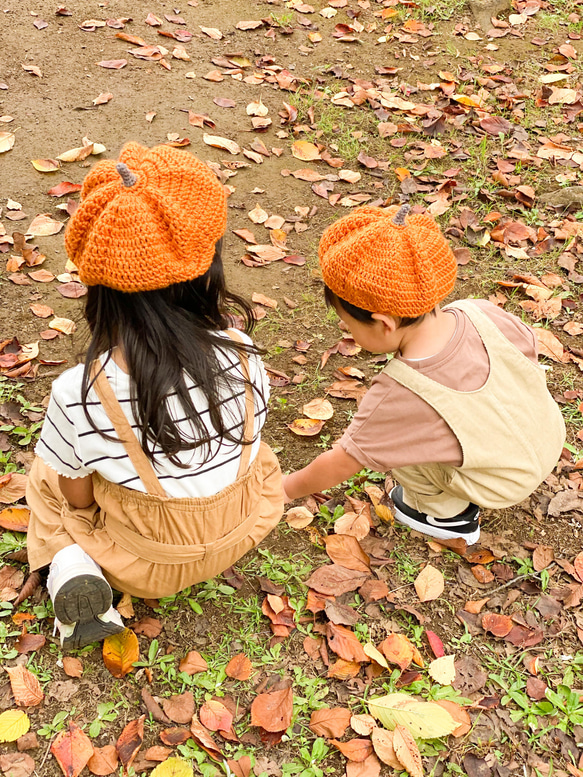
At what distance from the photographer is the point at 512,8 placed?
553 centimetres

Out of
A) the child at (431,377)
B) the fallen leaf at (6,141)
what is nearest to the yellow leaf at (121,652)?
the child at (431,377)

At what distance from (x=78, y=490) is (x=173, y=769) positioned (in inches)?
29.9

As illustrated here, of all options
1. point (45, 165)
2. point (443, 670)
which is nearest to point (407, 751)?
point (443, 670)

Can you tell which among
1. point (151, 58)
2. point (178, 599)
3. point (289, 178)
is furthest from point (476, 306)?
point (151, 58)

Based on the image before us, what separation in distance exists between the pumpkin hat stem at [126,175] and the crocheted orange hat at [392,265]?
608 millimetres

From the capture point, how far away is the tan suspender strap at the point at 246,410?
1839 millimetres

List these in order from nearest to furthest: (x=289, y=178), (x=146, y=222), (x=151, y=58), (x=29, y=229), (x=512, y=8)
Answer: (x=146, y=222) → (x=29, y=229) → (x=289, y=178) → (x=151, y=58) → (x=512, y=8)

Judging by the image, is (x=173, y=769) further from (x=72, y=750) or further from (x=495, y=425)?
(x=495, y=425)

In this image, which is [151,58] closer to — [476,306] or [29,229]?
[29,229]

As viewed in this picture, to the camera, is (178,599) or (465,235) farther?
(465,235)

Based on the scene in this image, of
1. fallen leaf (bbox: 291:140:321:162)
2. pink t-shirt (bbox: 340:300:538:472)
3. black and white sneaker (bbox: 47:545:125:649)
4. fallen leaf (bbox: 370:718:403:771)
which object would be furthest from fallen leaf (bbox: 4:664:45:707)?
fallen leaf (bbox: 291:140:321:162)

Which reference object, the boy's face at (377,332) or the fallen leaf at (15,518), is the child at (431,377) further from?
the fallen leaf at (15,518)

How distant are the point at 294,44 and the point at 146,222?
3998 millimetres

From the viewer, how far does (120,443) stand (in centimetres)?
171
